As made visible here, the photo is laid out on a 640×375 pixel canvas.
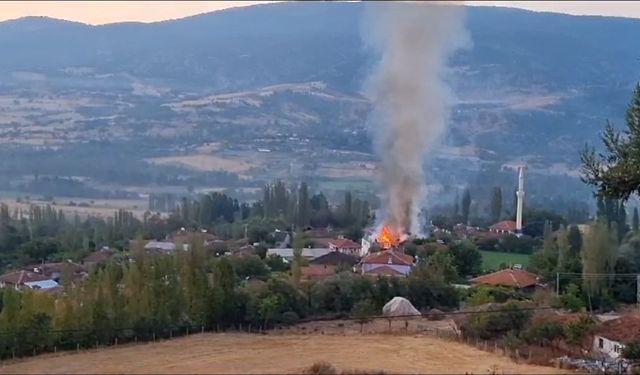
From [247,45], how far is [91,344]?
319 feet

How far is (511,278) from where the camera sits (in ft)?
88.1

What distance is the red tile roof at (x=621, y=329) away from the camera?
17.9 m

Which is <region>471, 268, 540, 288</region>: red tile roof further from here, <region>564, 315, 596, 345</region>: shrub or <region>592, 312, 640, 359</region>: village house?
<region>564, 315, 596, 345</region>: shrub

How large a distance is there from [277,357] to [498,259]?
18536mm

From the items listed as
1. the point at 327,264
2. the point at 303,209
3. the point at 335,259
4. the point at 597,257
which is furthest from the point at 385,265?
the point at 303,209

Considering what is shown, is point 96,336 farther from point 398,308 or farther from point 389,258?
point 389,258

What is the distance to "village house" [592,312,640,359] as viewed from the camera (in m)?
17.4

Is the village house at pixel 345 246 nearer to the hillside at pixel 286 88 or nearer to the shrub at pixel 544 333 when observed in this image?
the shrub at pixel 544 333

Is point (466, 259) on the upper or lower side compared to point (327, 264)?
upper

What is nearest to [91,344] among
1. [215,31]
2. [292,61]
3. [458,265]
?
[458,265]

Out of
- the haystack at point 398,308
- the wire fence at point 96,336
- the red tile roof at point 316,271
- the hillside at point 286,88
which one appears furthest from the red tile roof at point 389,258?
the hillside at point 286,88

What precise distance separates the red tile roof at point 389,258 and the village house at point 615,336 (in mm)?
9588

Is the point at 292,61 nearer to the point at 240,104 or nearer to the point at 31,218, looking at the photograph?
the point at 240,104

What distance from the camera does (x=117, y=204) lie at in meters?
46.5
